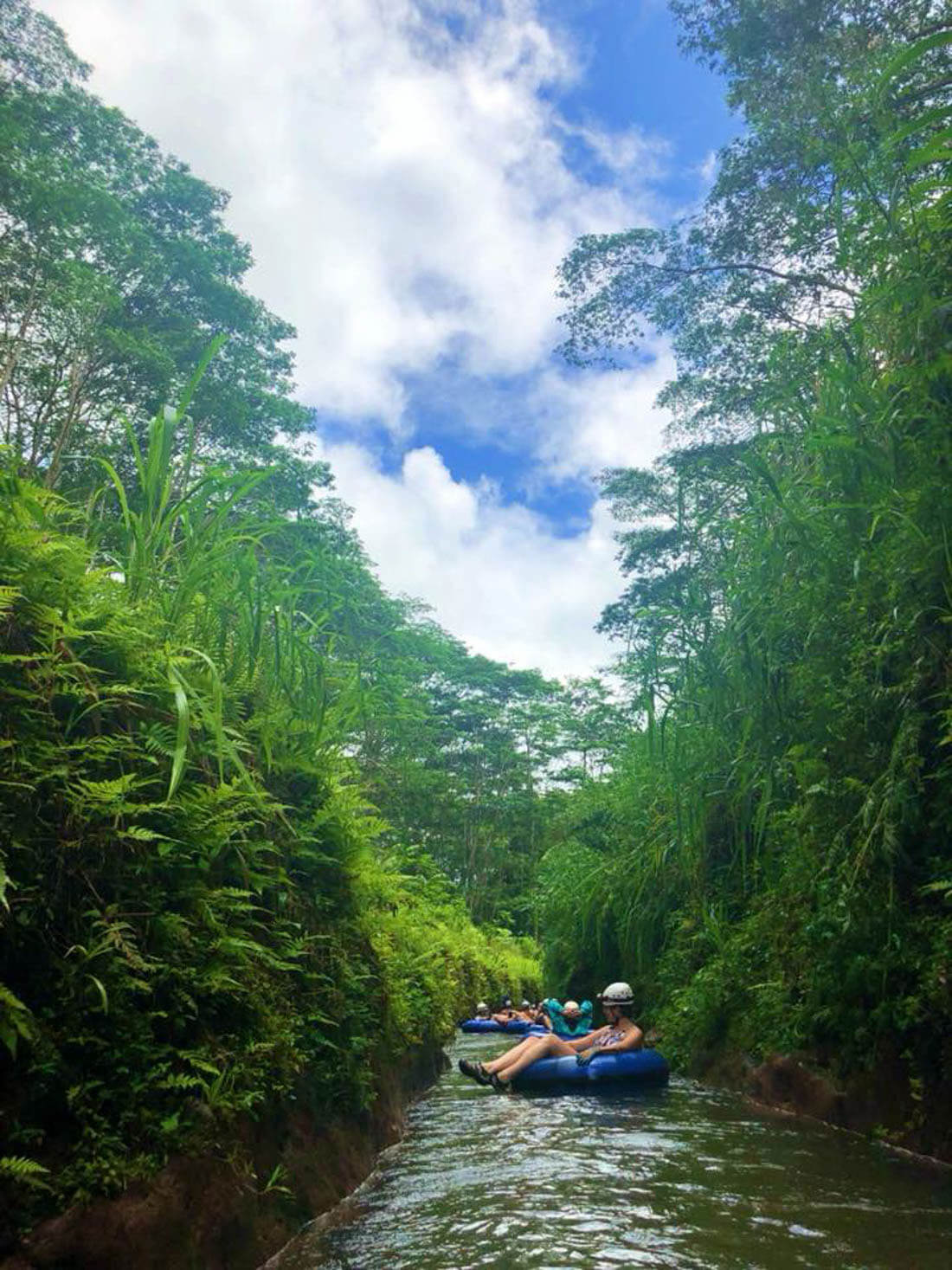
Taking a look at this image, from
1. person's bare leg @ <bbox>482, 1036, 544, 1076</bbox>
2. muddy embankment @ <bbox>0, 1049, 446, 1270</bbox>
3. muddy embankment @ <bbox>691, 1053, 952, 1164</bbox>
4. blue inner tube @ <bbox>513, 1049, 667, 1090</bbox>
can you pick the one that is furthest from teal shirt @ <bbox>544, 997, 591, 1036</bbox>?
muddy embankment @ <bbox>0, 1049, 446, 1270</bbox>

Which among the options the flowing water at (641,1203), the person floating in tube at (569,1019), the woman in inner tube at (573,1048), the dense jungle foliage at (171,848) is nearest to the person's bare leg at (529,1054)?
the woman in inner tube at (573,1048)

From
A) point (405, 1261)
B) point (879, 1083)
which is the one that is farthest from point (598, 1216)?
point (879, 1083)

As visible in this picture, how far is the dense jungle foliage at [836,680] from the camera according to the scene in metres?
4.72

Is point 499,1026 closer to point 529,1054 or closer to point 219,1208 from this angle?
point 529,1054

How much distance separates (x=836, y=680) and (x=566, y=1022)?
6.50 metres

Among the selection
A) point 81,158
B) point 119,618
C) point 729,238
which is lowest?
point 119,618

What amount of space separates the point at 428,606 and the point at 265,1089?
3004 cm

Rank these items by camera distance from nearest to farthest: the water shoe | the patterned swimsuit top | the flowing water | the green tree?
the flowing water, the water shoe, the patterned swimsuit top, the green tree

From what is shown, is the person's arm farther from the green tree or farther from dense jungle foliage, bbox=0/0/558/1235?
the green tree

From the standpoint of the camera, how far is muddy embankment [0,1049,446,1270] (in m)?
2.42

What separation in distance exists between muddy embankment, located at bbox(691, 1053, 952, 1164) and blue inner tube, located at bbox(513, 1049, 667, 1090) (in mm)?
759

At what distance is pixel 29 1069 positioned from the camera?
8.13 ft

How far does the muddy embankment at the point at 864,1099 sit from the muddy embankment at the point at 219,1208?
303 centimetres

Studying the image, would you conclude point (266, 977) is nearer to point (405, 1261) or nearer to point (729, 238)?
point (405, 1261)
